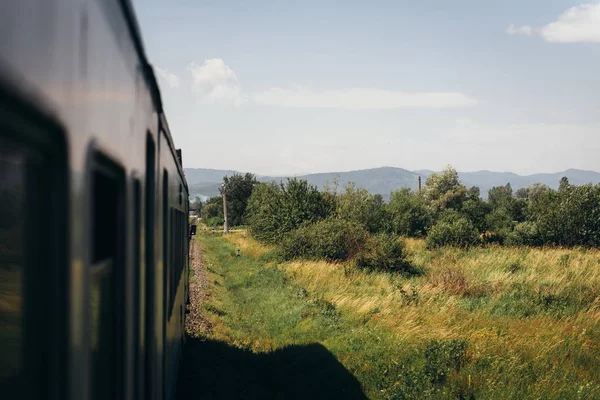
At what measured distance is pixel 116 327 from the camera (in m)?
1.84

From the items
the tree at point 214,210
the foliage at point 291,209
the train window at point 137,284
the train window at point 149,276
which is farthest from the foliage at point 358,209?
the tree at point 214,210

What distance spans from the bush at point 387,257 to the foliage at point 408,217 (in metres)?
20.3

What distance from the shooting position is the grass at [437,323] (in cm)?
821

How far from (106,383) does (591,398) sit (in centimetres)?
744

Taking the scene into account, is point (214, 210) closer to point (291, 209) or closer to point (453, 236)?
point (291, 209)

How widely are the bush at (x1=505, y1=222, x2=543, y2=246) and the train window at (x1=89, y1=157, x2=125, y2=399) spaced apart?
33121 mm

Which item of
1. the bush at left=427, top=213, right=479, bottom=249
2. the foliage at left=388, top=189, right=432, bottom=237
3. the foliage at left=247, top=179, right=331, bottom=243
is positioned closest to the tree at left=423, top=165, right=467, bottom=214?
the foliage at left=388, top=189, right=432, bottom=237

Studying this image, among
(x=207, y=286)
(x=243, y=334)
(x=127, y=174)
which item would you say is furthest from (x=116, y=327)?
(x=207, y=286)

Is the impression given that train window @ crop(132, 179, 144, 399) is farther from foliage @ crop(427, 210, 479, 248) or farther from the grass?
foliage @ crop(427, 210, 479, 248)

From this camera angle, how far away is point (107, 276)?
1689 millimetres

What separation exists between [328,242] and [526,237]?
14.3 metres

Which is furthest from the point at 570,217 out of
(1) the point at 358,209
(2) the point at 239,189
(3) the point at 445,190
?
(3) the point at 445,190

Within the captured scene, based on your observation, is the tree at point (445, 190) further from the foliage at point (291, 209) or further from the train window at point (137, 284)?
the train window at point (137, 284)

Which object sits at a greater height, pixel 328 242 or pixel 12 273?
pixel 12 273
